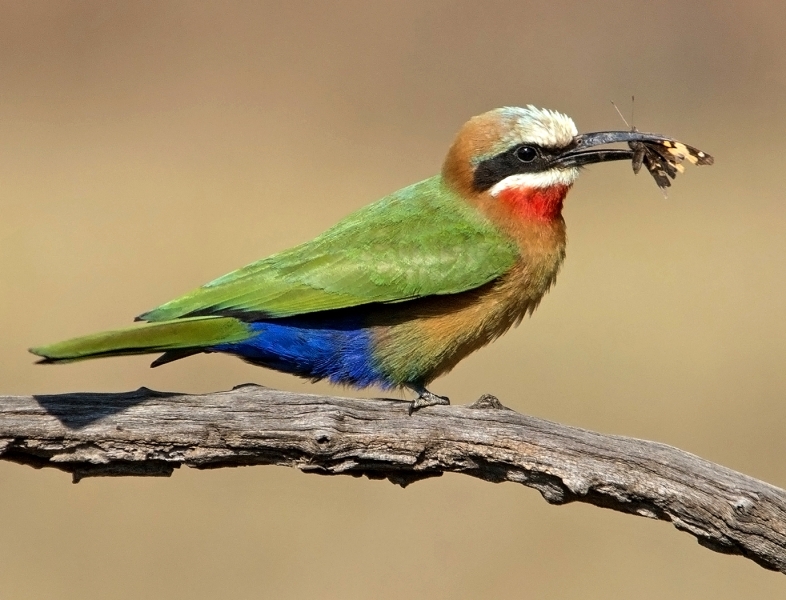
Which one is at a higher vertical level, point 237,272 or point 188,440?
point 237,272

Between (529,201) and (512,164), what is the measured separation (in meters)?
0.17

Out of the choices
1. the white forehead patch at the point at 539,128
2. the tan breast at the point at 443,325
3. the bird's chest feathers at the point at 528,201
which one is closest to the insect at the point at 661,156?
the white forehead patch at the point at 539,128

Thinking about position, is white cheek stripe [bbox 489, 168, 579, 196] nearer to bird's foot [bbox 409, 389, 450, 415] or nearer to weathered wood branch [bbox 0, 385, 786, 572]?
bird's foot [bbox 409, 389, 450, 415]

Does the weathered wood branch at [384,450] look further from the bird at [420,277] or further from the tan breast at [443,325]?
the tan breast at [443,325]

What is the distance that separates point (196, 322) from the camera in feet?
14.8

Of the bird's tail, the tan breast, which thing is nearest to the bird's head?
the tan breast

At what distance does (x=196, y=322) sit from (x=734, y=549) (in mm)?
1935

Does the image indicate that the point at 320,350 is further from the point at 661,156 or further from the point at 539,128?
the point at 661,156

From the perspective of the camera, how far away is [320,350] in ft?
15.7

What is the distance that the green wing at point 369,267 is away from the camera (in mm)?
4660

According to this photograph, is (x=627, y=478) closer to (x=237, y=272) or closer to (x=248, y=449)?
(x=248, y=449)

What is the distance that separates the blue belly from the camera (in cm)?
473

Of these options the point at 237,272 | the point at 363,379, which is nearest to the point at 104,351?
the point at 237,272

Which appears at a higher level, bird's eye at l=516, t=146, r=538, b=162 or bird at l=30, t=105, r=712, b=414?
bird's eye at l=516, t=146, r=538, b=162
